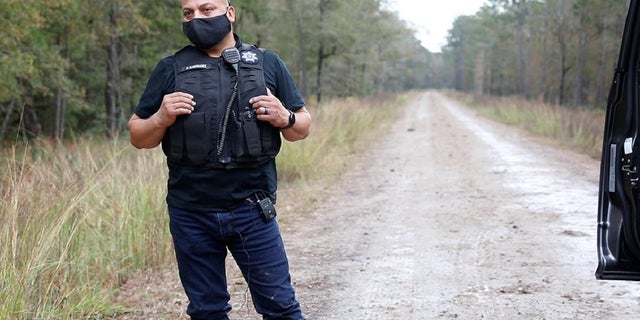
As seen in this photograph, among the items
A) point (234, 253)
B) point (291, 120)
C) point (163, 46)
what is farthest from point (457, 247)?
point (163, 46)

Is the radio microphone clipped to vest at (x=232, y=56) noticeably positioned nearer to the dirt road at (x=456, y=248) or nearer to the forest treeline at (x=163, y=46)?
the forest treeline at (x=163, y=46)

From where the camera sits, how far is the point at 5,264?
121 inches

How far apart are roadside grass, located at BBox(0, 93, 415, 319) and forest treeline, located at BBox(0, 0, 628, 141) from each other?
0.44m

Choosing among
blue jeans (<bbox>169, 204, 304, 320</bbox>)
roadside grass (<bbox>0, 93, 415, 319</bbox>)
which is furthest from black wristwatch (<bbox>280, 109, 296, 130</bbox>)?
roadside grass (<bbox>0, 93, 415, 319</bbox>)

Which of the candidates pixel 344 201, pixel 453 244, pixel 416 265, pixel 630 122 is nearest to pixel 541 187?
pixel 344 201

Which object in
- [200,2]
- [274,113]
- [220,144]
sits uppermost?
[200,2]

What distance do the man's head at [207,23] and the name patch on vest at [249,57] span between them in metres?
0.11

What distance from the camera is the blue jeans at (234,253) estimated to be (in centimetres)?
258

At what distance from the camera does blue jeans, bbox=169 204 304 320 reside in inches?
102

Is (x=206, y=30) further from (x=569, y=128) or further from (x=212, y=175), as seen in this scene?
(x=569, y=128)

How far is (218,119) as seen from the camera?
2473mm

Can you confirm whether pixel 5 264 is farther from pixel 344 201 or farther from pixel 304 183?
pixel 304 183

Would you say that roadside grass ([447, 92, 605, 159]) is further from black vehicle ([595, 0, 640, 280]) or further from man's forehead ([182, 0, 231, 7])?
man's forehead ([182, 0, 231, 7])

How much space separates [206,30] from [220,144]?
45 centimetres
